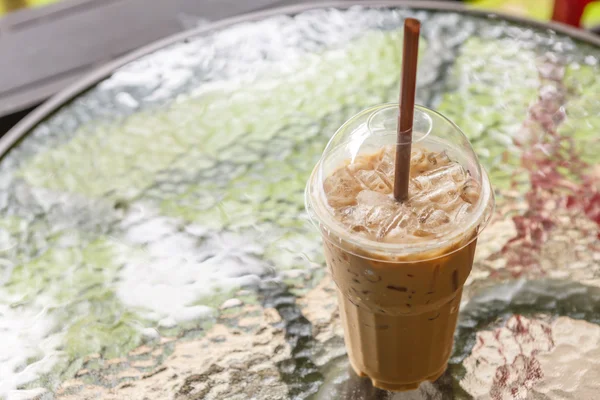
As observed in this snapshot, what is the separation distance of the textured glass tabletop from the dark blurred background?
0.91 meters

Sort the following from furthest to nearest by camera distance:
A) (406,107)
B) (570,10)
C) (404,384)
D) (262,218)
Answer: (570,10) < (262,218) < (404,384) < (406,107)

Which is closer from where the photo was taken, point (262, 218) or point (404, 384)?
point (404, 384)

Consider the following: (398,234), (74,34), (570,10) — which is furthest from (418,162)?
(74,34)

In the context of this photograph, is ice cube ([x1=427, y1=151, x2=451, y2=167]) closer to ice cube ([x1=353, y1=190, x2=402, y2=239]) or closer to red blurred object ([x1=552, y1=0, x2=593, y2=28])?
ice cube ([x1=353, y1=190, x2=402, y2=239])

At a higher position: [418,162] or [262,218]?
[418,162]

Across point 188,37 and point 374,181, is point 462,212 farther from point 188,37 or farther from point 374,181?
point 188,37

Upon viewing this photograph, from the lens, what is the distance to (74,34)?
3188 millimetres

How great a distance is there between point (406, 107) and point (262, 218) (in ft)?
2.34

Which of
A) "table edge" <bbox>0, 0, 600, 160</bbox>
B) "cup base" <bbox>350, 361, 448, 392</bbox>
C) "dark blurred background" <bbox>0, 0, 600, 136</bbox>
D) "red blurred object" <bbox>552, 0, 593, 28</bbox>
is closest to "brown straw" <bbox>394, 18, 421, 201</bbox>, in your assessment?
"cup base" <bbox>350, 361, 448, 392</bbox>

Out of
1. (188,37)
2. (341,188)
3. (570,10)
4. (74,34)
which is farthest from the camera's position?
(74,34)

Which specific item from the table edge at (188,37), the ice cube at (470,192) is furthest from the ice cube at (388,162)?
the table edge at (188,37)

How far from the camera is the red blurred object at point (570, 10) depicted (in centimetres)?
250

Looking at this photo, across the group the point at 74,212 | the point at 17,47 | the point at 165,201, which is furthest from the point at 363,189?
the point at 17,47

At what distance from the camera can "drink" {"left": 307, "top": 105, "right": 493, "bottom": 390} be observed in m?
1.08
